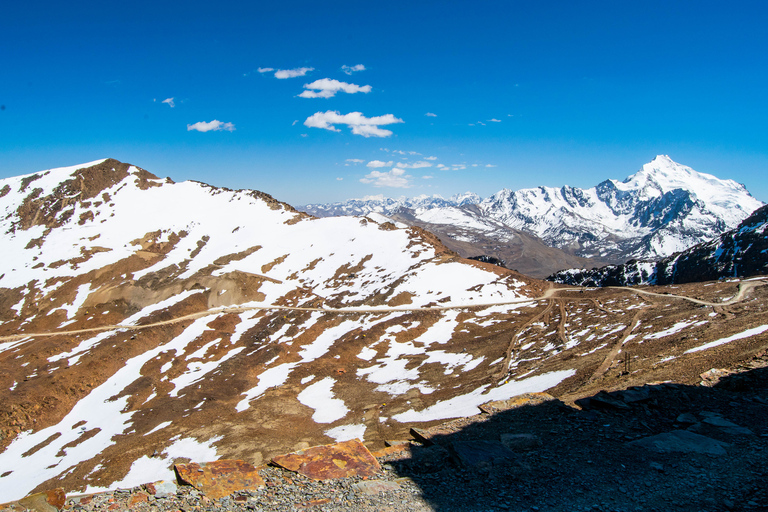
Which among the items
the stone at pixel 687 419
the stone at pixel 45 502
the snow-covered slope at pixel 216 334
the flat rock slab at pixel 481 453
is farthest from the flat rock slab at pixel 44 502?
the snow-covered slope at pixel 216 334

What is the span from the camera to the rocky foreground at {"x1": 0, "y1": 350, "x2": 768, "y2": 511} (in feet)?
45.6

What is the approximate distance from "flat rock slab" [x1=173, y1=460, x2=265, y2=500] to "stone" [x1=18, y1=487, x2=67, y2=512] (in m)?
4.04

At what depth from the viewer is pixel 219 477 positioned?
16.9 m

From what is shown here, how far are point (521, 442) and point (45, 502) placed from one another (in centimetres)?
2129

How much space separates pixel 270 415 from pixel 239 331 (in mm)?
47786

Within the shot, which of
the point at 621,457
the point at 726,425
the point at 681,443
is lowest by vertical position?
the point at 621,457

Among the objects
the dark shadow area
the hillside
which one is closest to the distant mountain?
the hillside

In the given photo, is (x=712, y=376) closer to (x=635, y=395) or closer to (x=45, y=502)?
(x=635, y=395)

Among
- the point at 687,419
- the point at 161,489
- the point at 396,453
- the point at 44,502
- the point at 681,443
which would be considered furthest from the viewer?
the point at 396,453

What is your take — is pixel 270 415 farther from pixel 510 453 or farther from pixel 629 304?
pixel 629 304

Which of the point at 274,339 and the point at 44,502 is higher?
the point at 44,502

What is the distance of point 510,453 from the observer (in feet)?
59.4

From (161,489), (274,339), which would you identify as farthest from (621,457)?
(274,339)

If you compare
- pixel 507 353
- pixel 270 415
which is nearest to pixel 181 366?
pixel 270 415
